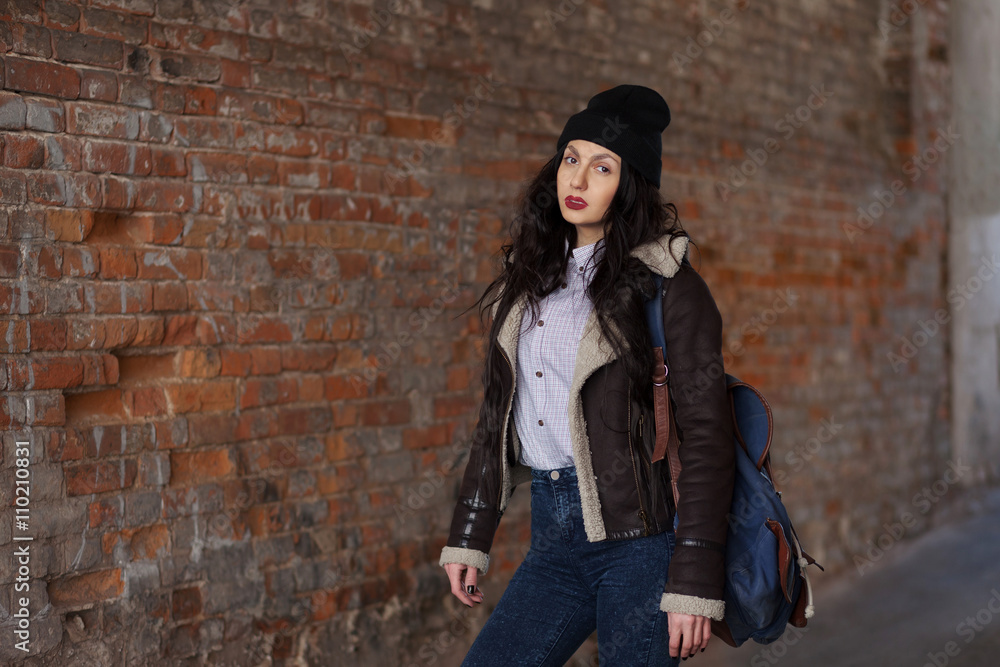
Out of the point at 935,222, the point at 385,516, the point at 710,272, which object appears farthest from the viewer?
the point at 935,222

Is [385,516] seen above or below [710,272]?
below

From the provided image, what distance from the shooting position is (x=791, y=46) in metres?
4.73

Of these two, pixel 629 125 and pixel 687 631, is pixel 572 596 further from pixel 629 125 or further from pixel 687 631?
pixel 629 125

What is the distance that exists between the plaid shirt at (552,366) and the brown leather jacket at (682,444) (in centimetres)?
5

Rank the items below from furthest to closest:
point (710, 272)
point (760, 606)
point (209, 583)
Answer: point (710, 272) → point (209, 583) → point (760, 606)

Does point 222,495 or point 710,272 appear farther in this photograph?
point 710,272

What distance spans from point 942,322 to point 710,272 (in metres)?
2.41

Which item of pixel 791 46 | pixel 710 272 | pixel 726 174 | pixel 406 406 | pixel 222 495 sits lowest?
pixel 222 495

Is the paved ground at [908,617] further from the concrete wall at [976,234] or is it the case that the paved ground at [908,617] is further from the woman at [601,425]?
the woman at [601,425]

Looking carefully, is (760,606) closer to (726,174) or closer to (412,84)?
(412,84)

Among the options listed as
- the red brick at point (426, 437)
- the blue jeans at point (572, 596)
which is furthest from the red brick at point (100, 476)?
the blue jeans at point (572, 596)

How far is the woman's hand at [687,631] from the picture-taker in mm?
1584

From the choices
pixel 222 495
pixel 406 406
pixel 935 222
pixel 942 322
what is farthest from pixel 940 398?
pixel 222 495

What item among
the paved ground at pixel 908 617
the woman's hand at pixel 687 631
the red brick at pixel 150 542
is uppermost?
the woman's hand at pixel 687 631
